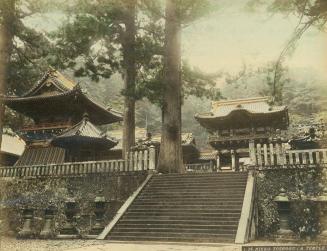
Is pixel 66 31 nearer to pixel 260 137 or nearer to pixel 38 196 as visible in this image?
pixel 38 196

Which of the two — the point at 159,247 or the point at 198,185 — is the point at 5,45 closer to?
the point at 198,185

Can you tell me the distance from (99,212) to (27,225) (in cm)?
343

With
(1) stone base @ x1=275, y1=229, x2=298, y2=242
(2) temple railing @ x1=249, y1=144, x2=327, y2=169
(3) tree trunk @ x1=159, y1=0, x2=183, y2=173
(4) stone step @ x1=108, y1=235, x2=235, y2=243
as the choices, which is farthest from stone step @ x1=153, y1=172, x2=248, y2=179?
(4) stone step @ x1=108, y1=235, x2=235, y2=243

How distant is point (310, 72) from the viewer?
6900 centimetres

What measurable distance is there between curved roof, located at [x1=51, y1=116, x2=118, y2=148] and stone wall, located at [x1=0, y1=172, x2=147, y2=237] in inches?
100

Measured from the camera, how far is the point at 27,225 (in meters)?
16.8

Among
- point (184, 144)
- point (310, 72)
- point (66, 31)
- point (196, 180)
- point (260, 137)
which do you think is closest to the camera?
point (196, 180)

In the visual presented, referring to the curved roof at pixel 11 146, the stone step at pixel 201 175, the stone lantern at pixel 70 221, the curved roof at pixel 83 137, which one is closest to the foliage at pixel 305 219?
the stone step at pixel 201 175

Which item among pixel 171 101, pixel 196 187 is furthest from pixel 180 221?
pixel 171 101

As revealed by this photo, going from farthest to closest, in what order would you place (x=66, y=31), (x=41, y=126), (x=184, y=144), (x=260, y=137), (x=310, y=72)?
(x=310, y=72), (x=184, y=144), (x=260, y=137), (x=41, y=126), (x=66, y=31)

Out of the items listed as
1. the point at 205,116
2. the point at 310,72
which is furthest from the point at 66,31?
the point at 310,72

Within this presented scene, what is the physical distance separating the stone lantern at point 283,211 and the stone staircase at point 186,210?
133 centimetres

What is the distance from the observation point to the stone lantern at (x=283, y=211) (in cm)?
1315

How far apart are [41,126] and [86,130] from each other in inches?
192
